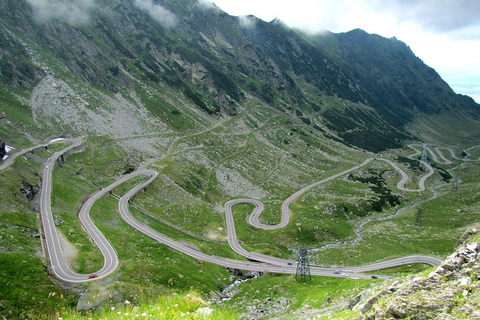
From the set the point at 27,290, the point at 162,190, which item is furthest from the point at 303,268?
the point at 162,190

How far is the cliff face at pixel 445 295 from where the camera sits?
1244cm

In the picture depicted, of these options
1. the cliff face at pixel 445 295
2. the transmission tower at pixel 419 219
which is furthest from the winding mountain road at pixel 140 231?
the cliff face at pixel 445 295

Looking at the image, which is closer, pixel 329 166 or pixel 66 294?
pixel 66 294

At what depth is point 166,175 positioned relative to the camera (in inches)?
4331

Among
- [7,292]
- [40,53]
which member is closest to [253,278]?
[7,292]

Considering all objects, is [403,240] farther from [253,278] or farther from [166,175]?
[166,175]

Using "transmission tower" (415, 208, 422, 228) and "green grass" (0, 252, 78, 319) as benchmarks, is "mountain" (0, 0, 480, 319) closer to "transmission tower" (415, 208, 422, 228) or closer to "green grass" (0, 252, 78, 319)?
"green grass" (0, 252, 78, 319)

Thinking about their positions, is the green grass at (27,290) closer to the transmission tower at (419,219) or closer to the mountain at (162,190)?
the mountain at (162,190)

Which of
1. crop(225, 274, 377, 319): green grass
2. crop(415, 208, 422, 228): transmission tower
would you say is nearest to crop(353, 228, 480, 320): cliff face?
crop(225, 274, 377, 319): green grass

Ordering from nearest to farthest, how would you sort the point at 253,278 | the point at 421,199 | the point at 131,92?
the point at 253,278 → the point at 421,199 → the point at 131,92

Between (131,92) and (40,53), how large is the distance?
163ft

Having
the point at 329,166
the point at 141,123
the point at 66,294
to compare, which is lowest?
the point at 66,294

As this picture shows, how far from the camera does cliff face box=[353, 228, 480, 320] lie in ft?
40.8

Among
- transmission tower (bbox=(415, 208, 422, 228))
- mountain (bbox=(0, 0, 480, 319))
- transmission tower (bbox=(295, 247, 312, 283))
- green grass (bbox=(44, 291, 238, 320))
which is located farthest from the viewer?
transmission tower (bbox=(415, 208, 422, 228))
